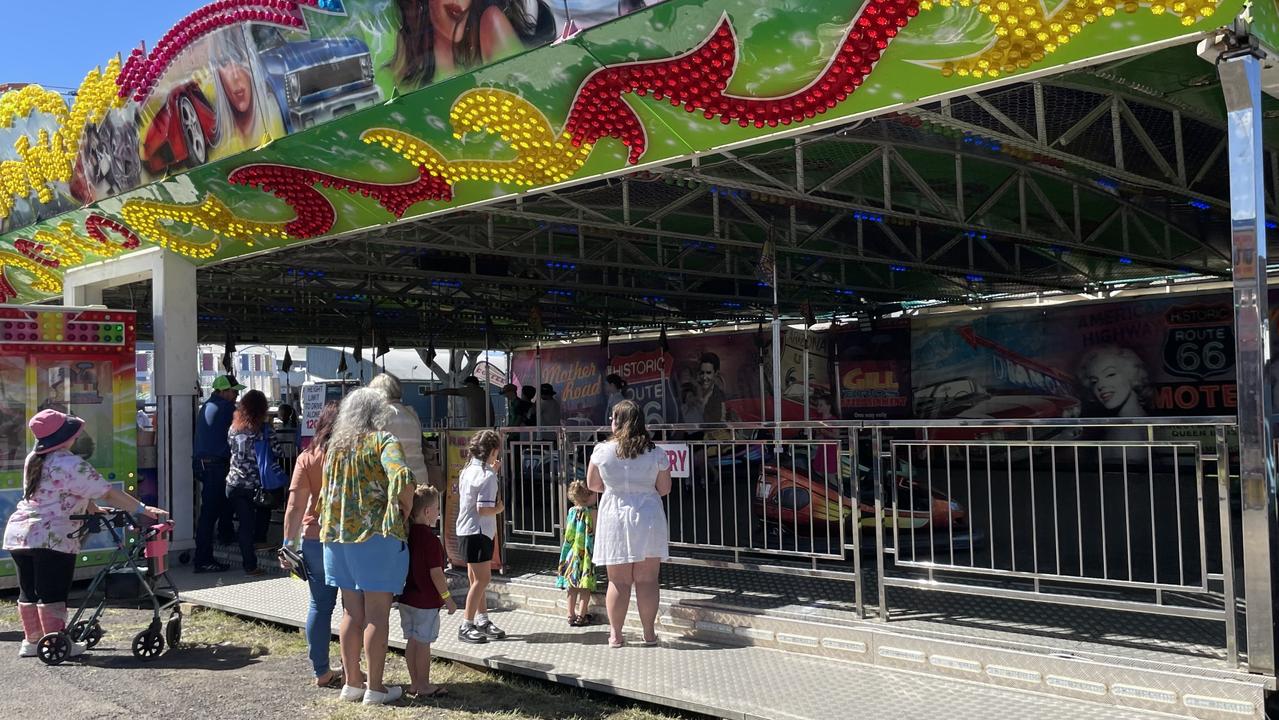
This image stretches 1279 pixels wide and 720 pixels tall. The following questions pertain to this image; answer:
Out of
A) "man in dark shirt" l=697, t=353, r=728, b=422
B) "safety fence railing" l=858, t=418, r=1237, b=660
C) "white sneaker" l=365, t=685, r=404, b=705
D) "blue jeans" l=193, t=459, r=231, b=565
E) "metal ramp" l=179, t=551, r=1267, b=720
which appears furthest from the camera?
Answer: "man in dark shirt" l=697, t=353, r=728, b=422

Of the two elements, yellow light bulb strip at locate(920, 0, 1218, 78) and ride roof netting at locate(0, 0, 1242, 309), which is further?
ride roof netting at locate(0, 0, 1242, 309)

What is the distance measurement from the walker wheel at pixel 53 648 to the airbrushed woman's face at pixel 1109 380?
17.5 meters

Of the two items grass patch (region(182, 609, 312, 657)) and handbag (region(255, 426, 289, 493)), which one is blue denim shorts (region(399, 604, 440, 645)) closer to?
Answer: grass patch (region(182, 609, 312, 657))

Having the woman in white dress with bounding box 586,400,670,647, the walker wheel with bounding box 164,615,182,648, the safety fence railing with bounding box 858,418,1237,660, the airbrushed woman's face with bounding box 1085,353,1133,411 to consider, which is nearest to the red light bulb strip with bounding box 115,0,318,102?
the woman in white dress with bounding box 586,400,670,647

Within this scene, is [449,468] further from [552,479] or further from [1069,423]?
[1069,423]

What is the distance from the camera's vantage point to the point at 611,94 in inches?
277

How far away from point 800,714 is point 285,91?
20.1ft

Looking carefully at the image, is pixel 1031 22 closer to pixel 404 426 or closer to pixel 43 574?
pixel 404 426

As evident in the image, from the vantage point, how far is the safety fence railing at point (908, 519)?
18.5 ft

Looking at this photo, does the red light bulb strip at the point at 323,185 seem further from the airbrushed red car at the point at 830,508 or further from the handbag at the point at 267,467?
the airbrushed red car at the point at 830,508

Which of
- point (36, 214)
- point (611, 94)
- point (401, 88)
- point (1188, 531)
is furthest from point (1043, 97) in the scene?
point (36, 214)

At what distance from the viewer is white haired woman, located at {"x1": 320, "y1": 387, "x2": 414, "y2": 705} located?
5.66m

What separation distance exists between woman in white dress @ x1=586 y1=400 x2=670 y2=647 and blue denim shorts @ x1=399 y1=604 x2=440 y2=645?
124 centimetres

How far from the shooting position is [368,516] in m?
5.67
